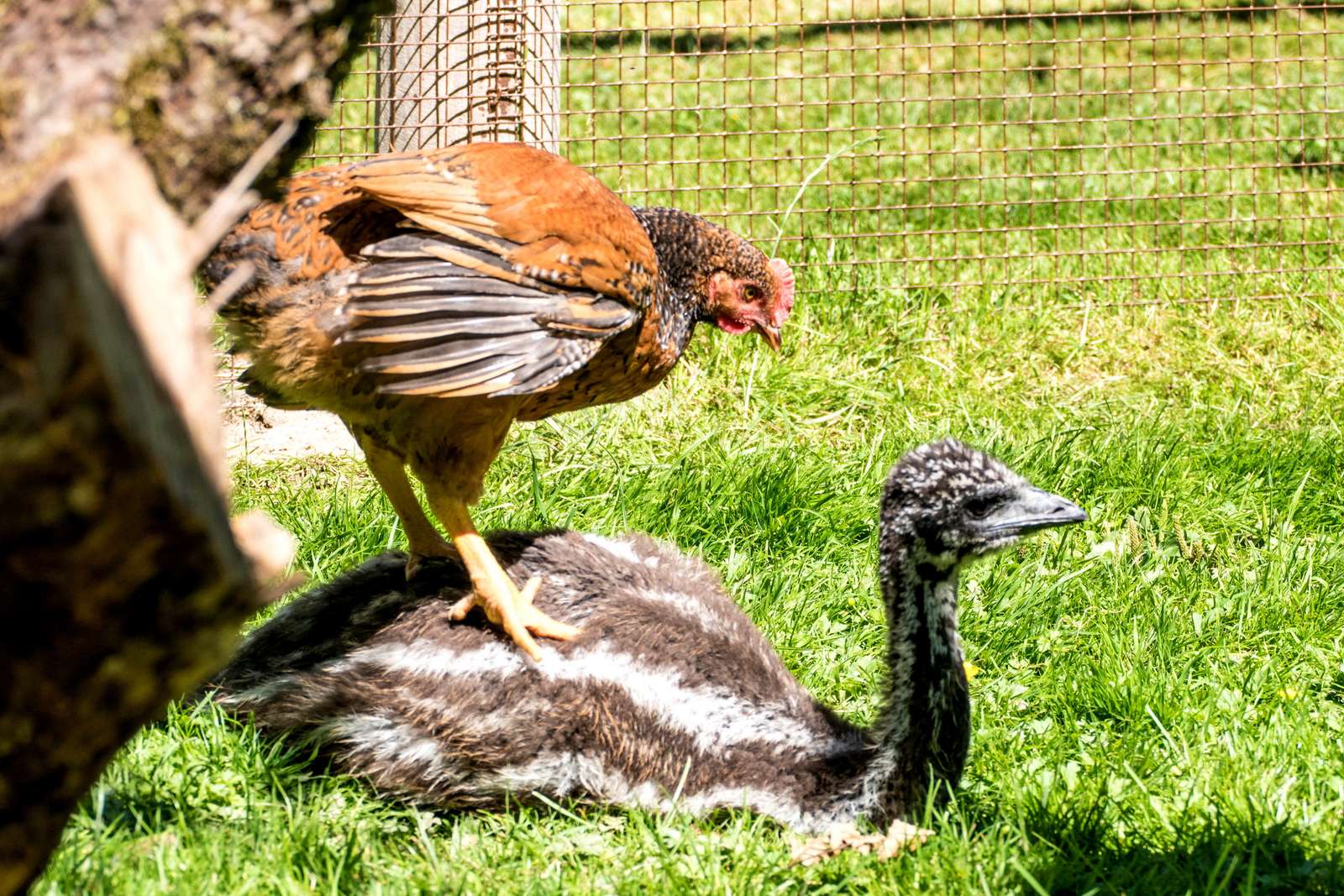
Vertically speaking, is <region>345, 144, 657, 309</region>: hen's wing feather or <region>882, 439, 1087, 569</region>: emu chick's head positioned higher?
<region>345, 144, 657, 309</region>: hen's wing feather

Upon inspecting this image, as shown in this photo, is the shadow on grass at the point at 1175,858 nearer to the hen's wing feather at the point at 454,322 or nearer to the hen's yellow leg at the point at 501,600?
the hen's yellow leg at the point at 501,600

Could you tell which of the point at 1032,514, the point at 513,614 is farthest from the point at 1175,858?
the point at 513,614

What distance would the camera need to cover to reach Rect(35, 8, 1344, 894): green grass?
10.1 feet

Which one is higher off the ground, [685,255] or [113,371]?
[113,371]

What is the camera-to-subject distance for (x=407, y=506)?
434cm

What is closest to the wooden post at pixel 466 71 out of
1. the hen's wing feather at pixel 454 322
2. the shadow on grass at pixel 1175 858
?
the hen's wing feather at pixel 454 322

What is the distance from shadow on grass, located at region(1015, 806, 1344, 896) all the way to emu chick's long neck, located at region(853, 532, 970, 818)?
0.81 ft

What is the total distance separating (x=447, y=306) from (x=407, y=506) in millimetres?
881

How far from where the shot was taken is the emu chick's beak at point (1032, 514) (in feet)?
11.4

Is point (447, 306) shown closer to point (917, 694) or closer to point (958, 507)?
point (958, 507)

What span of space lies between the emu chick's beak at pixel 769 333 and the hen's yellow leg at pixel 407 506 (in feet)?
4.32

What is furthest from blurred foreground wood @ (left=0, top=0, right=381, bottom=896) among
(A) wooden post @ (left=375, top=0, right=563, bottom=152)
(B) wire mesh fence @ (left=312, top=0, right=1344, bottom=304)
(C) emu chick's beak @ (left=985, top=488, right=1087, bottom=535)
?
(A) wooden post @ (left=375, top=0, right=563, bottom=152)

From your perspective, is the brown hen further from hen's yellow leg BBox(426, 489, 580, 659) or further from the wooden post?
the wooden post

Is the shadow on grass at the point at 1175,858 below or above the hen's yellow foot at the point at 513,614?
below
